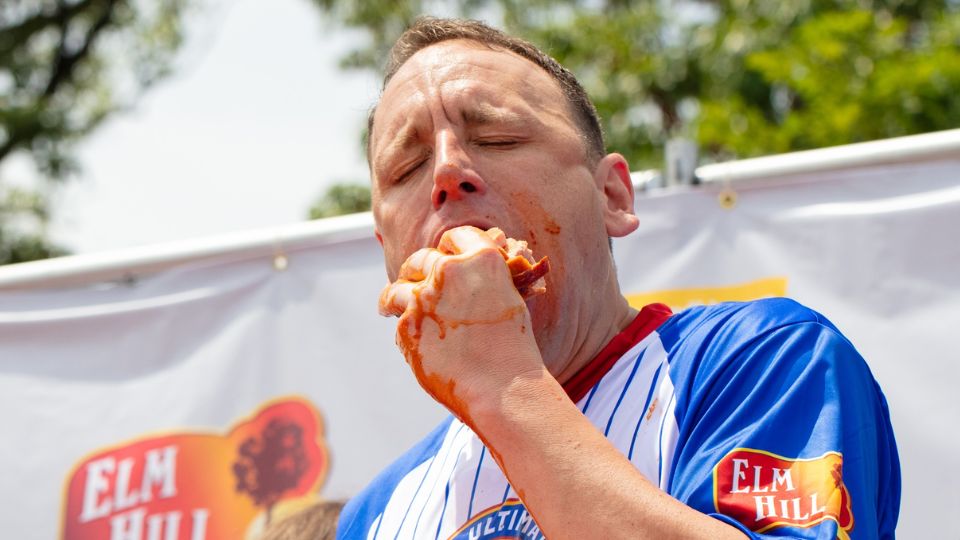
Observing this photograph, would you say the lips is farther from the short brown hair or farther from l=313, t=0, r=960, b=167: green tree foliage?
l=313, t=0, r=960, b=167: green tree foliage

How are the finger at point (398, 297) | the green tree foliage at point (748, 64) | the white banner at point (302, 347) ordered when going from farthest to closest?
the green tree foliage at point (748, 64) → the white banner at point (302, 347) → the finger at point (398, 297)

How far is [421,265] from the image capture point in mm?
1564

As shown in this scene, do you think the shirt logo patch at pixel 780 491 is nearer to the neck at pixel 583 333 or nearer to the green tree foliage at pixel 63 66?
the neck at pixel 583 333

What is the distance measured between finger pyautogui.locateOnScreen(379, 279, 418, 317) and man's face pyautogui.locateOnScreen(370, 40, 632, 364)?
0.25m

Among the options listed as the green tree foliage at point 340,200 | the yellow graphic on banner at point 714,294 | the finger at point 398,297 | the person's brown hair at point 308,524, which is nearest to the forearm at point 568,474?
the finger at point 398,297

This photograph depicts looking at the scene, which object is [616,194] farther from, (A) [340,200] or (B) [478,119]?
(A) [340,200]

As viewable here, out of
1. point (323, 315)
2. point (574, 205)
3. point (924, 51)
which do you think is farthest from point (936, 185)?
point (924, 51)

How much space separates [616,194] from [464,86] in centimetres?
40

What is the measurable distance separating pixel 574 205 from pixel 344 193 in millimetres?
8679

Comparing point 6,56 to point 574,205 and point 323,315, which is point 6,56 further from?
point 574,205

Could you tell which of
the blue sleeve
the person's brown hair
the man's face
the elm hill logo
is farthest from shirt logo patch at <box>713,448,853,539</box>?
the elm hill logo

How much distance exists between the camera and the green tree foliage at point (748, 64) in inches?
333

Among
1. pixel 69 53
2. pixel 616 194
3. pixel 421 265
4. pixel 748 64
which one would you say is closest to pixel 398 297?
pixel 421 265

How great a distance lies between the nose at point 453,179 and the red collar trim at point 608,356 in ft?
1.15
